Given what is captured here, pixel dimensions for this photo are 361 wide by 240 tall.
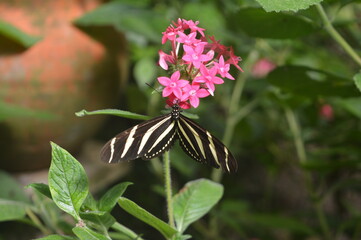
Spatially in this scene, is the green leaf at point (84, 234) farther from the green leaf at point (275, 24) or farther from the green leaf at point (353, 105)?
the green leaf at point (353, 105)

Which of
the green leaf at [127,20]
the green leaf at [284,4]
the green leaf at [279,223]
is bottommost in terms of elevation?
the green leaf at [279,223]

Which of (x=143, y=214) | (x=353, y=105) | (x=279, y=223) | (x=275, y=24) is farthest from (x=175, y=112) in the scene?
(x=279, y=223)

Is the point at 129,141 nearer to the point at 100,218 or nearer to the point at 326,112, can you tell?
the point at 100,218

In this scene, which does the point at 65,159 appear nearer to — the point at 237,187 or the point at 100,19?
the point at 100,19

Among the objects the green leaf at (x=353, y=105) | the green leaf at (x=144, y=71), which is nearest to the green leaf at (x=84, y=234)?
the green leaf at (x=353, y=105)

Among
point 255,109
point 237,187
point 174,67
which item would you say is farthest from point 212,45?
point 255,109

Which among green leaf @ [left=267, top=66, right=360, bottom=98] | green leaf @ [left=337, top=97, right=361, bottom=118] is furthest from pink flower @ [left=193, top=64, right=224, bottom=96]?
green leaf @ [left=337, top=97, right=361, bottom=118]

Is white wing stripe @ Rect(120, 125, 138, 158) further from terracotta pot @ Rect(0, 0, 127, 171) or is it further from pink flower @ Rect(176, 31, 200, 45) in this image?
terracotta pot @ Rect(0, 0, 127, 171)
